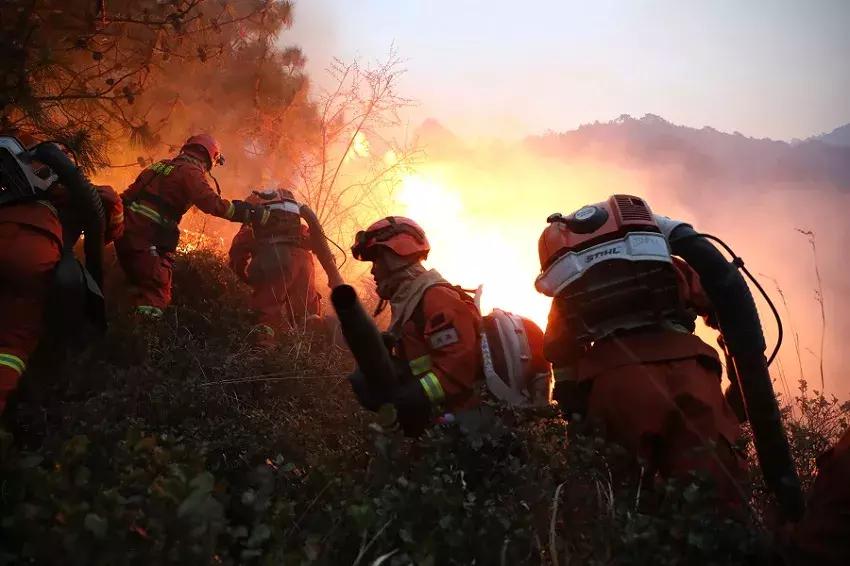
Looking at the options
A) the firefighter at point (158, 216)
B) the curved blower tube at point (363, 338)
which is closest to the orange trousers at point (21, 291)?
the firefighter at point (158, 216)

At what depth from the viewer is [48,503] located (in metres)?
1.54

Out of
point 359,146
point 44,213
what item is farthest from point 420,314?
point 359,146

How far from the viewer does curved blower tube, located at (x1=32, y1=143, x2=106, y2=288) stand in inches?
143

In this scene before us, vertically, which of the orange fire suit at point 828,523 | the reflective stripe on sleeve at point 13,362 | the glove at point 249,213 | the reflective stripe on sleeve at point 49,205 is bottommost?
the orange fire suit at point 828,523

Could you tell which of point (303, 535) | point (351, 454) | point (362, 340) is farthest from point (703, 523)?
point (351, 454)

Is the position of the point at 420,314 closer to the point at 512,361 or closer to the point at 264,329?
the point at 512,361

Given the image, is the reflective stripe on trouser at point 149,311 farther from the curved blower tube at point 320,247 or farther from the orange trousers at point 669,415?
the orange trousers at point 669,415

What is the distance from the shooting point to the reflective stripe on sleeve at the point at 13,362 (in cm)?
317

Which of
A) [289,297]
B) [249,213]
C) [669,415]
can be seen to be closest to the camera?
[669,415]

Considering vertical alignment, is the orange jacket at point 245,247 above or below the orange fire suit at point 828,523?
above

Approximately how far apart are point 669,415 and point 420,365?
119cm

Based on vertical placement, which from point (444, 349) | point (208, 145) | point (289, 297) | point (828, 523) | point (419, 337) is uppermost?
point (208, 145)

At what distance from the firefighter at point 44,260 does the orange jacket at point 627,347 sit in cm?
280

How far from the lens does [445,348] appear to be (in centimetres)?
300
